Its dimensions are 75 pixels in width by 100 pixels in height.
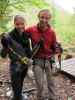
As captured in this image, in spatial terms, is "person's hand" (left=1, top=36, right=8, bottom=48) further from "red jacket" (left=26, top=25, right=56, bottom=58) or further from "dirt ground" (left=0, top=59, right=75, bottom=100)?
"dirt ground" (left=0, top=59, right=75, bottom=100)

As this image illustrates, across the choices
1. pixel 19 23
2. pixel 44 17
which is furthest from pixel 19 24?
pixel 44 17

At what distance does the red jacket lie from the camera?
14.2ft

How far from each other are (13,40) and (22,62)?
338 millimetres

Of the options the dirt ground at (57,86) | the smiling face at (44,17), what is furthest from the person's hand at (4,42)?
the dirt ground at (57,86)

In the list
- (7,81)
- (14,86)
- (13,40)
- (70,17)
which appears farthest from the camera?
(70,17)

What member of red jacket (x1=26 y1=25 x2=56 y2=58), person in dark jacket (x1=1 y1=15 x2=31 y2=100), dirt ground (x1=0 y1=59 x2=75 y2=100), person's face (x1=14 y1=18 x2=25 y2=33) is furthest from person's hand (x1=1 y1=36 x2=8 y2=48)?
dirt ground (x1=0 y1=59 x2=75 y2=100)

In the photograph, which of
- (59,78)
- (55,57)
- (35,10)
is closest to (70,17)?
(35,10)

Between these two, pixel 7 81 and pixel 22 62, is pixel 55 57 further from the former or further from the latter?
pixel 7 81

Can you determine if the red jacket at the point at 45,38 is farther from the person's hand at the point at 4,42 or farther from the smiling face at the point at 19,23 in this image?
the person's hand at the point at 4,42

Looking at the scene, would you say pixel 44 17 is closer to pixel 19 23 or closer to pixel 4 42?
pixel 19 23

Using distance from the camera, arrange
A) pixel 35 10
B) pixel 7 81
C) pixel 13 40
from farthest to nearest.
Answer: pixel 35 10 → pixel 7 81 → pixel 13 40

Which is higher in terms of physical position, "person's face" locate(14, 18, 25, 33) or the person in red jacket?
"person's face" locate(14, 18, 25, 33)

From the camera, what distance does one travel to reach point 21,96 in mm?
4773

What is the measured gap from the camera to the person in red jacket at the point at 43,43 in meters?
4.23
